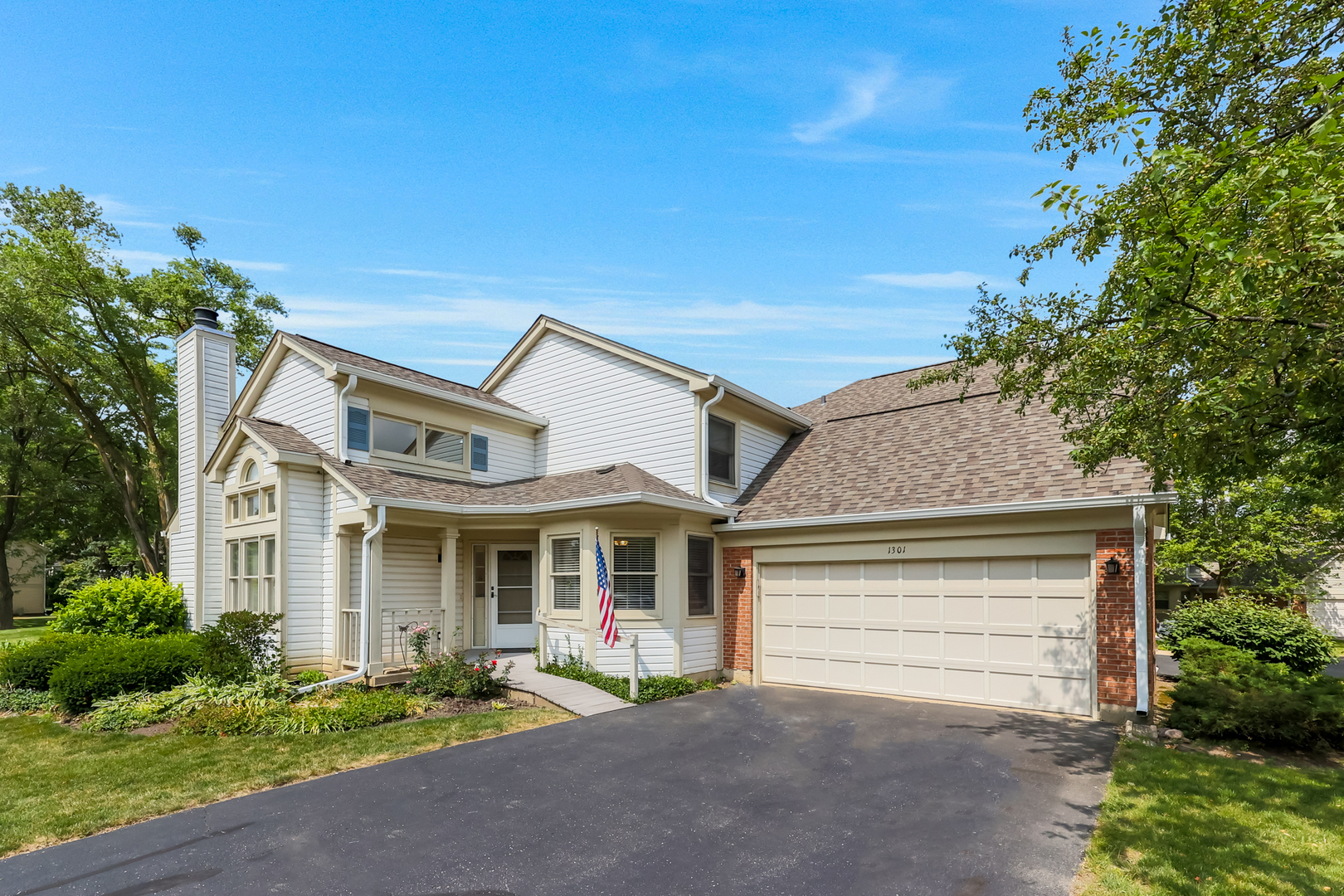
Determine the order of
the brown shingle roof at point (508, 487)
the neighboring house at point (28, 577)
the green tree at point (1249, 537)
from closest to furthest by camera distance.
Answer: the brown shingle roof at point (508, 487), the green tree at point (1249, 537), the neighboring house at point (28, 577)

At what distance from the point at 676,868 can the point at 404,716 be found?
599cm

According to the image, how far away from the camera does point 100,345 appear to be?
79.9 feet

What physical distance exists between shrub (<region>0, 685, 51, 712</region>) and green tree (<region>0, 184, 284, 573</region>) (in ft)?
49.8

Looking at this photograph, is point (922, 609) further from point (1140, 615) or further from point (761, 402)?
point (761, 402)

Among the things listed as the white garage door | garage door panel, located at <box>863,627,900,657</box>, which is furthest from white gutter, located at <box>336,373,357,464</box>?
garage door panel, located at <box>863,627,900,657</box>

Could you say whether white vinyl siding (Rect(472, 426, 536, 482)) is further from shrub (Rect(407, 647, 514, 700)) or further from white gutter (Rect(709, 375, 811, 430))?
white gutter (Rect(709, 375, 811, 430))

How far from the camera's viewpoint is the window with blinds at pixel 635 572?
39.1 feet

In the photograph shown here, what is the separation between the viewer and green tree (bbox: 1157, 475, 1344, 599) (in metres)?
20.0

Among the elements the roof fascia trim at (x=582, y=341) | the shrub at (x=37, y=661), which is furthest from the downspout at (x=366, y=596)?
the roof fascia trim at (x=582, y=341)

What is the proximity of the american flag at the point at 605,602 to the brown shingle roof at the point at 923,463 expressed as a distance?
2819mm

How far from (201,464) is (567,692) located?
9.90 meters

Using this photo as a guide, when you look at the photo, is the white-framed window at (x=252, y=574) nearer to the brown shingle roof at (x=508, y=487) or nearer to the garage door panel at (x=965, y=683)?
the brown shingle roof at (x=508, y=487)

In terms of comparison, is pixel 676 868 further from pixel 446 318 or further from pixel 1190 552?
pixel 1190 552

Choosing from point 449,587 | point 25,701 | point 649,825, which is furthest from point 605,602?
point 25,701
